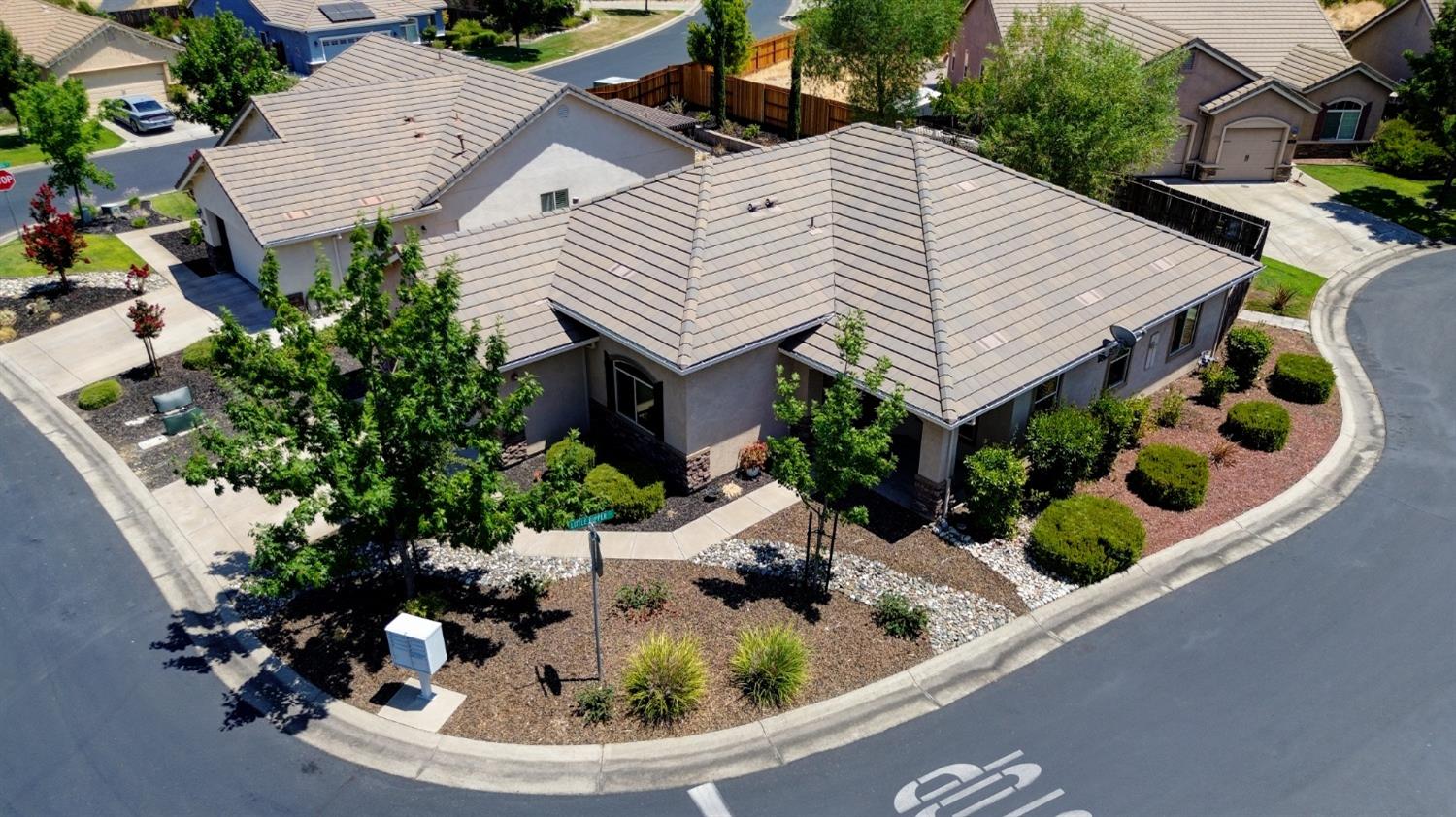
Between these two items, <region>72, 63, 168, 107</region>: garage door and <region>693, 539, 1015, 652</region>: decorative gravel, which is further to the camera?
<region>72, 63, 168, 107</region>: garage door

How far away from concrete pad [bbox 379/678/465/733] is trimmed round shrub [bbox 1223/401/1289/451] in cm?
1874

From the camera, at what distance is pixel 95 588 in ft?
62.2

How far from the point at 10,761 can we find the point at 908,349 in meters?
17.0

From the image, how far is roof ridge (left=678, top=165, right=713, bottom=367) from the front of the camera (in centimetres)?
2055

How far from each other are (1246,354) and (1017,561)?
10721 mm

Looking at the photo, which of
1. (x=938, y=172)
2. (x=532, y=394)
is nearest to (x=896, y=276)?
(x=938, y=172)

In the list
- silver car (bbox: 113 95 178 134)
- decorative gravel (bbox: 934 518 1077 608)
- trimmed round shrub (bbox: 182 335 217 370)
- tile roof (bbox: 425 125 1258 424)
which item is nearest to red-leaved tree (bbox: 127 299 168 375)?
trimmed round shrub (bbox: 182 335 217 370)

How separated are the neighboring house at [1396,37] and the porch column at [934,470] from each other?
36920 millimetres

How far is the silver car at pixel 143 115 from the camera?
152ft

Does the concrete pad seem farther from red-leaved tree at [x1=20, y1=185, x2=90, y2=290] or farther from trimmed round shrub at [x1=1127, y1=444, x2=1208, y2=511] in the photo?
red-leaved tree at [x1=20, y1=185, x2=90, y2=290]

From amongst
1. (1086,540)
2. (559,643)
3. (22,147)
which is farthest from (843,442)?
(22,147)

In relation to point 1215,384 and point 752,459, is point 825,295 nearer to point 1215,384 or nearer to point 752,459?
point 752,459

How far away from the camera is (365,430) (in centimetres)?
1526

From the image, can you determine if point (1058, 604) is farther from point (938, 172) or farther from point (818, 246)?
point (938, 172)
